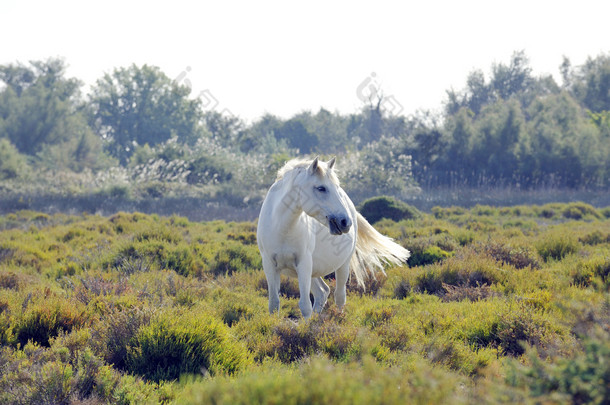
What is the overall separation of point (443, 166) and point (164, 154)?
1734 centimetres

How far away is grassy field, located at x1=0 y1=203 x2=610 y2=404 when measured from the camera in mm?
2254

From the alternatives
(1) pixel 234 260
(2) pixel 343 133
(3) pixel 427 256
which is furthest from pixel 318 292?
(2) pixel 343 133

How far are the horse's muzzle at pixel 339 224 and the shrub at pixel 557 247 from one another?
585 cm

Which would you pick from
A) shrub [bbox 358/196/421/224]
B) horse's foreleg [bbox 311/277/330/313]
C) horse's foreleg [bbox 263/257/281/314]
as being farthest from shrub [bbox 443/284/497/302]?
shrub [bbox 358/196/421/224]

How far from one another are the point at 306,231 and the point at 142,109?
Answer: 52.8 meters

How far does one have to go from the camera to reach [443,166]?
101 ft

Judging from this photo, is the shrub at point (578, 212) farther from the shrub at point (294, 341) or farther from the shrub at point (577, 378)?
the shrub at point (577, 378)

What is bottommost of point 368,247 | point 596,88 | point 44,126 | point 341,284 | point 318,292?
point 318,292

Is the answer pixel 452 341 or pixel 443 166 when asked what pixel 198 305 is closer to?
pixel 452 341

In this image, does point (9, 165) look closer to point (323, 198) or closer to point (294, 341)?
point (323, 198)

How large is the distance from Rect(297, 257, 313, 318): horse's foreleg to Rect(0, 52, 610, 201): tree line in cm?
1880

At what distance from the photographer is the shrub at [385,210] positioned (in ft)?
48.9

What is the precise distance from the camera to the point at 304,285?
5.41m

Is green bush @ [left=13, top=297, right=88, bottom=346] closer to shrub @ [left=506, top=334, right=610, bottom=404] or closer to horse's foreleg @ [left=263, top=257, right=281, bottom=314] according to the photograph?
horse's foreleg @ [left=263, top=257, right=281, bottom=314]
